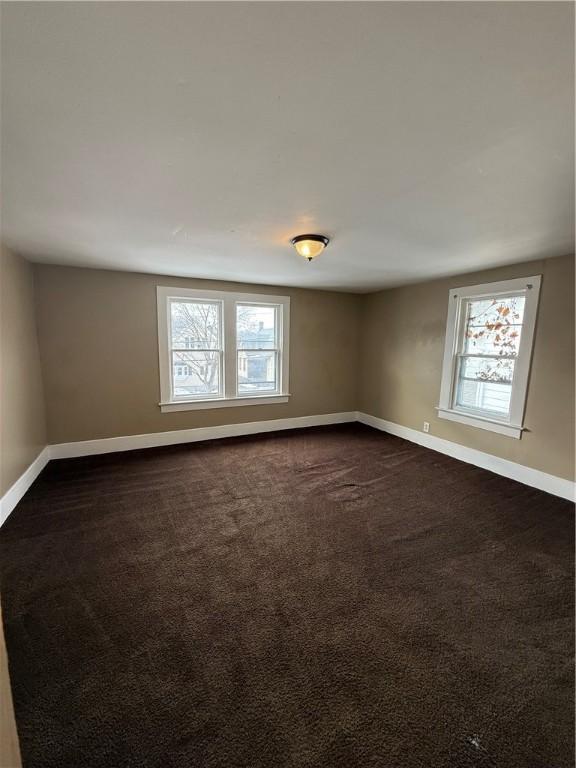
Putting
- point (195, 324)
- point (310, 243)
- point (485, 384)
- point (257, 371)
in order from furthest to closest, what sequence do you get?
point (257, 371)
point (195, 324)
point (485, 384)
point (310, 243)

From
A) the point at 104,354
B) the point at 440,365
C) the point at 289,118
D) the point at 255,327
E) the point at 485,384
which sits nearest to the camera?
the point at 289,118

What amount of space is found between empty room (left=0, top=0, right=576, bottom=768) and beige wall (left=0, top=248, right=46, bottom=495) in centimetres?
4

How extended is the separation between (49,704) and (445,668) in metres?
1.69

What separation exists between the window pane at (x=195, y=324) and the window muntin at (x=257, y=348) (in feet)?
1.07

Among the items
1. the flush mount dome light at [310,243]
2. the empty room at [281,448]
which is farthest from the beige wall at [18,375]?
the flush mount dome light at [310,243]

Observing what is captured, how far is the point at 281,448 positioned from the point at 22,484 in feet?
8.98

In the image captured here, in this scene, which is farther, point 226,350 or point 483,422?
point 226,350

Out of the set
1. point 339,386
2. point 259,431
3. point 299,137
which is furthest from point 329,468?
point 299,137

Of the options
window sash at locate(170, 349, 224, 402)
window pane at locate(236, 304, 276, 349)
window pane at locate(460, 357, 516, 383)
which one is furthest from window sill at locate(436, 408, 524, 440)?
window sash at locate(170, 349, 224, 402)

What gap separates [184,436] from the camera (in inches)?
178

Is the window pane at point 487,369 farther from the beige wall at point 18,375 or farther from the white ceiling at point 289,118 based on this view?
the beige wall at point 18,375

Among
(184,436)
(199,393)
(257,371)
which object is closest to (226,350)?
(257,371)

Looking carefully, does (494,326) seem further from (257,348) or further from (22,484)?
(22,484)

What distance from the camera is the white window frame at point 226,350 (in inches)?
167
